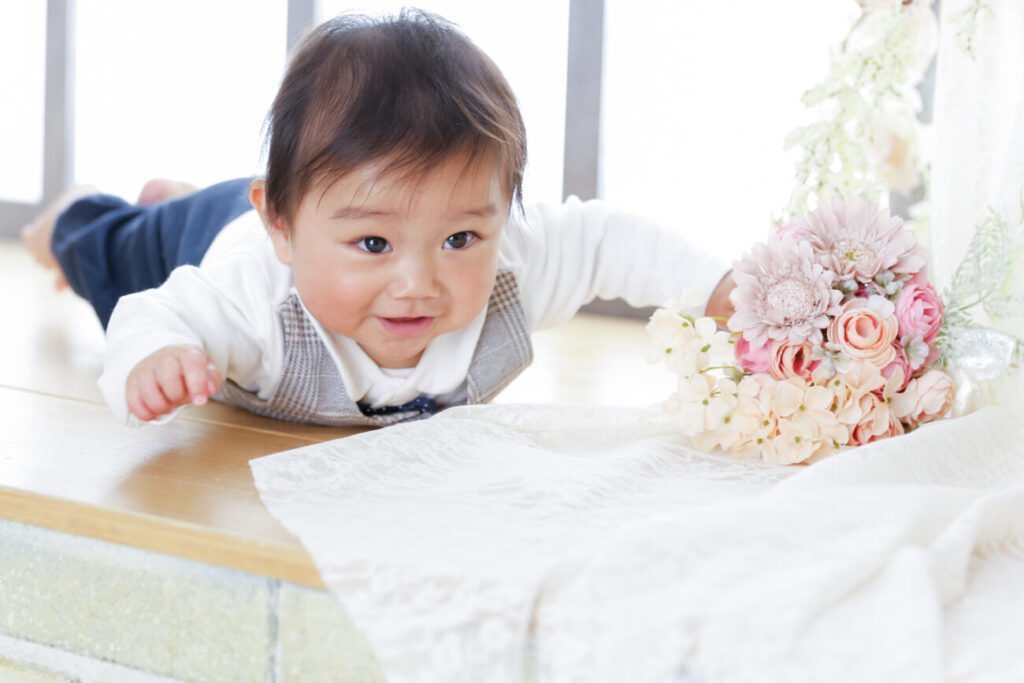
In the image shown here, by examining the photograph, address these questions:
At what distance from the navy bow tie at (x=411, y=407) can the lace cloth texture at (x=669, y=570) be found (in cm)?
27

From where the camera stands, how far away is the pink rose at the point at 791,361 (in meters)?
0.87

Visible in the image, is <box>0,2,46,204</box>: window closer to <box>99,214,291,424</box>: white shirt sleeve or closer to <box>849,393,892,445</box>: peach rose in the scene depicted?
<box>99,214,291,424</box>: white shirt sleeve

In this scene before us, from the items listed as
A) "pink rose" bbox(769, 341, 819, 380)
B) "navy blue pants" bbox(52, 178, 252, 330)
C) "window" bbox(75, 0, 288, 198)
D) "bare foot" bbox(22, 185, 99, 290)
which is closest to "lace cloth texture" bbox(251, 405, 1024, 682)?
"pink rose" bbox(769, 341, 819, 380)

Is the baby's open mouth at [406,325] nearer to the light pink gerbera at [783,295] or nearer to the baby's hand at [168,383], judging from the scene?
the baby's hand at [168,383]

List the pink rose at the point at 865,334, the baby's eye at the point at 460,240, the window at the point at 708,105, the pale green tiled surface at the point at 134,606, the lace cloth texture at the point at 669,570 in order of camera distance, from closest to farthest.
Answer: the lace cloth texture at the point at 669,570
the pale green tiled surface at the point at 134,606
the pink rose at the point at 865,334
the baby's eye at the point at 460,240
the window at the point at 708,105

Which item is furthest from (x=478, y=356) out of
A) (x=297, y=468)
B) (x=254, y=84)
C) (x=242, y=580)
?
(x=254, y=84)

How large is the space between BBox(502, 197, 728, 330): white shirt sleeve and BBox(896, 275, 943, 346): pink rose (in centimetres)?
28

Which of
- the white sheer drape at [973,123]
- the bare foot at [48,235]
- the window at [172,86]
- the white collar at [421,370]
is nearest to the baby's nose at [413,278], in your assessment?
the white collar at [421,370]

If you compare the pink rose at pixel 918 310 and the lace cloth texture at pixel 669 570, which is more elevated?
the pink rose at pixel 918 310

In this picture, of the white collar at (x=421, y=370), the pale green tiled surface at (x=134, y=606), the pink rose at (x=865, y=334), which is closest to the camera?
the pale green tiled surface at (x=134, y=606)

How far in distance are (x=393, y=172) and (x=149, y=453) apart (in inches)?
11.7

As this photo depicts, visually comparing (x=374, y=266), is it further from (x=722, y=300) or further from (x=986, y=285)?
(x=986, y=285)

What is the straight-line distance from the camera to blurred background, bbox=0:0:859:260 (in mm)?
1860

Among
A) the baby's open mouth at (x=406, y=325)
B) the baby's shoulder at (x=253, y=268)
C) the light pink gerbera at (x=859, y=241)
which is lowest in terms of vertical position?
the baby's open mouth at (x=406, y=325)
